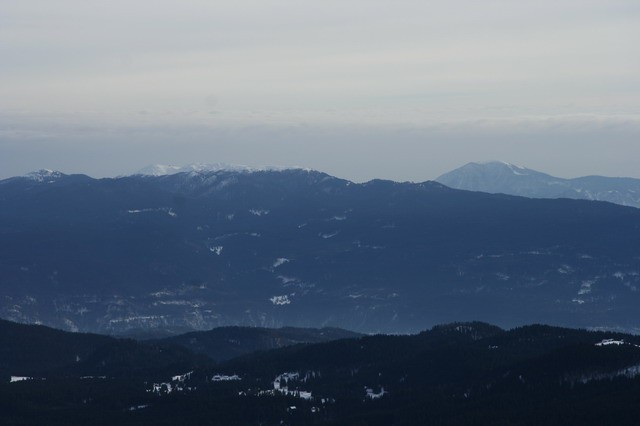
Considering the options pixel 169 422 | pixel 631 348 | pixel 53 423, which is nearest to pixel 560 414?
pixel 631 348

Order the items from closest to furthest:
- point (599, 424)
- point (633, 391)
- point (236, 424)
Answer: point (599, 424) < point (633, 391) < point (236, 424)

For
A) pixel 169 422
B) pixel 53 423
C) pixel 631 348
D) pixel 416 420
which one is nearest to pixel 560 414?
pixel 416 420

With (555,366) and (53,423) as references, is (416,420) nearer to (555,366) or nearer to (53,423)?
(555,366)

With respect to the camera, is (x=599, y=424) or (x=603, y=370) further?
(x=603, y=370)

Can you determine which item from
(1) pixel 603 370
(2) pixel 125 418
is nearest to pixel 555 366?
(1) pixel 603 370

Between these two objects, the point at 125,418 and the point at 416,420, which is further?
the point at 125,418

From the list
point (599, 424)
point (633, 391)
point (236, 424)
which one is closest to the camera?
point (599, 424)

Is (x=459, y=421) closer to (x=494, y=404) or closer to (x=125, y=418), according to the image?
(x=494, y=404)

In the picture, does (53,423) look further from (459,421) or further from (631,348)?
(631,348)
